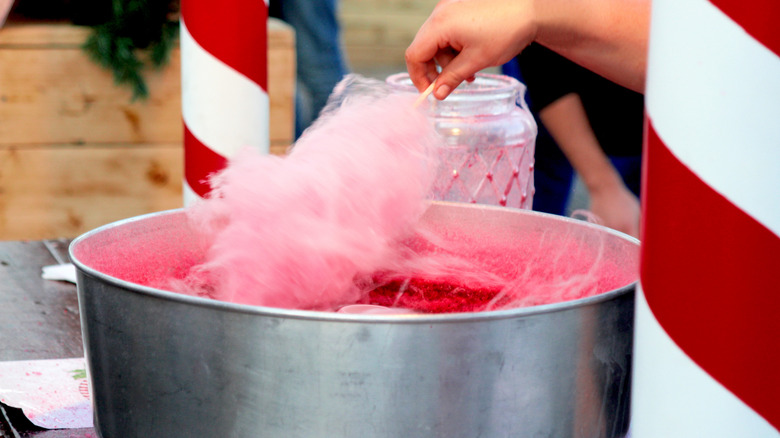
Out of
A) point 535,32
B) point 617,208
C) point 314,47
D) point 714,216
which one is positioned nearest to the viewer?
point 714,216

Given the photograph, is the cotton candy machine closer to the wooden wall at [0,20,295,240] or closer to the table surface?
the table surface

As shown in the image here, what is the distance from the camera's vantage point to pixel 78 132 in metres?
1.85

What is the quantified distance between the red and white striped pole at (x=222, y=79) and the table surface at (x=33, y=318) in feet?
0.66

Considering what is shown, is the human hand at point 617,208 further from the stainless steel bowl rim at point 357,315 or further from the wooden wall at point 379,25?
the wooden wall at point 379,25

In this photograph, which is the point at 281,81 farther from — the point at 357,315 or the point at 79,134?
the point at 357,315

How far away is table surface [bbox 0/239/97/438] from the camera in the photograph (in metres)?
0.63

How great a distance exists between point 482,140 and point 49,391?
1.85 feet

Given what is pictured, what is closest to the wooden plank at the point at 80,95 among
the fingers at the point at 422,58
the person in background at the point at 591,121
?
the person in background at the point at 591,121

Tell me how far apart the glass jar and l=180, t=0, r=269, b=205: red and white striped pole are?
0.54ft

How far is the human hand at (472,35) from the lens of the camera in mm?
638

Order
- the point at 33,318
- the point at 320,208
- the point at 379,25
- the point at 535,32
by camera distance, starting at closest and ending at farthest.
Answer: the point at 320,208 < the point at 535,32 < the point at 33,318 < the point at 379,25

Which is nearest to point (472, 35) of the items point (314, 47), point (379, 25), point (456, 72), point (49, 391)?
point (456, 72)

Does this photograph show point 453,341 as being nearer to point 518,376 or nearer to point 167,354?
point 518,376

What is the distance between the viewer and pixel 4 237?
1851mm
